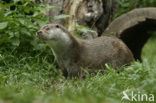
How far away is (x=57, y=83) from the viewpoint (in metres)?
4.31

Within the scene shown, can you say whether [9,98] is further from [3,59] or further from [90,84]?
[3,59]

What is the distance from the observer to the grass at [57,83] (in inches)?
84.0

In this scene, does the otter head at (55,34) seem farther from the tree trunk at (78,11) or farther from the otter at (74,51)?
the tree trunk at (78,11)

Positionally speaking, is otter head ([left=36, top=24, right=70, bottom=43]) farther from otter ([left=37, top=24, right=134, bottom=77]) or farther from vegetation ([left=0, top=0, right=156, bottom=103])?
vegetation ([left=0, top=0, right=156, bottom=103])

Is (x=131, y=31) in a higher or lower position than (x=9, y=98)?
lower

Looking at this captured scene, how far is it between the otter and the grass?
256mm

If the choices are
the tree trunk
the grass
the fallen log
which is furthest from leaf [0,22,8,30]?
the fallen log

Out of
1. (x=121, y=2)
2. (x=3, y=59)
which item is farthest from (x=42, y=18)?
(x=121, y=2)

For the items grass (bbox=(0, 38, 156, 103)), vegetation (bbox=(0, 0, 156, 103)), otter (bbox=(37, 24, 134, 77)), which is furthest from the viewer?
otter (bbox=(37, 24, 134, 77))

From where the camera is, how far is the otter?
4.53m

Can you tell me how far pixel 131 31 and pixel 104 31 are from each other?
1.93 feet

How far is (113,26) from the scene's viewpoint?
18.9 ft

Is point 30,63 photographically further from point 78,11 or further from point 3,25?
point 78,11

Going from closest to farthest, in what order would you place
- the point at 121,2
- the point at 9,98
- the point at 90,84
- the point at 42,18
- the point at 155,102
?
the point at 9,98
the point at 155,102
the point at 90,84
the point at 42,18
the point at 121,2
